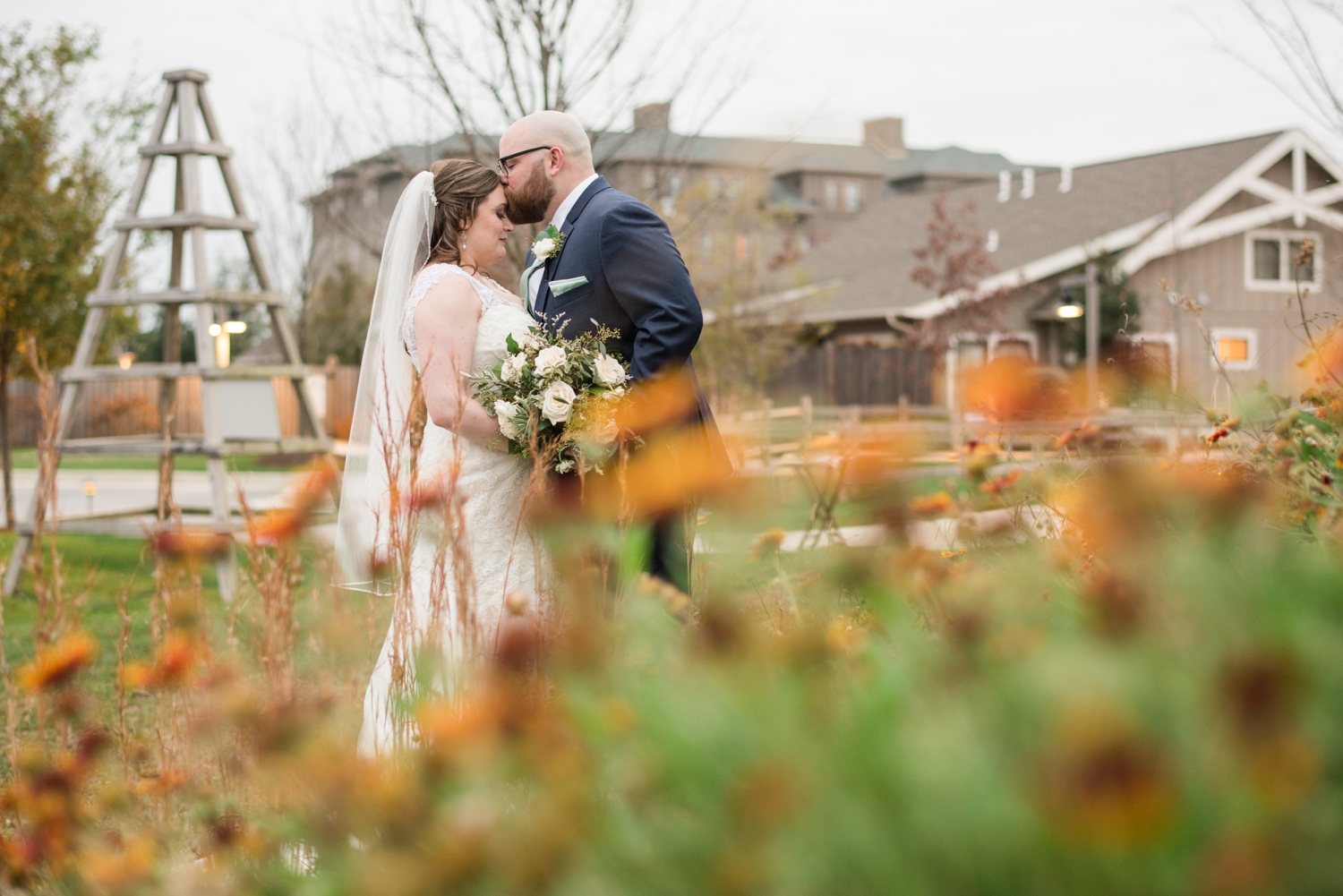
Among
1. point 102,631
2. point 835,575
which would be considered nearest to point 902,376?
point 102,631

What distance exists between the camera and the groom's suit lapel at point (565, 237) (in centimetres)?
389

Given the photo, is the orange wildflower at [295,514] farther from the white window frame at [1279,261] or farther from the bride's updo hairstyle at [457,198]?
the white window frame at [1279,261]

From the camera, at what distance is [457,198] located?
380 cm

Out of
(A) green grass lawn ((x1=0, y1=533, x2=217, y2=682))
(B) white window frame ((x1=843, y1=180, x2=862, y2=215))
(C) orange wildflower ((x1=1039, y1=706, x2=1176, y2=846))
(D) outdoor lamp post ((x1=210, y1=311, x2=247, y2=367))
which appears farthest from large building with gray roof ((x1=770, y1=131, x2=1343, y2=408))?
(B) white window frame ((x1=843, y1=180, x2=862, y2=215))

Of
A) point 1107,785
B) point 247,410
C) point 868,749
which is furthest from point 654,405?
point 247,410

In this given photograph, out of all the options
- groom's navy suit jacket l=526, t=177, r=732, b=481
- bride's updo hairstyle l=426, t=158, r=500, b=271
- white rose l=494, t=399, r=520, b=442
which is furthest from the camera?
bride's updo hairstyle l=426, t=158, r=500, b=271

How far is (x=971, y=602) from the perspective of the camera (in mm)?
1340

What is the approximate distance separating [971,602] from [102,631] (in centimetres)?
643

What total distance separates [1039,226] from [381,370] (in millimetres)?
27243

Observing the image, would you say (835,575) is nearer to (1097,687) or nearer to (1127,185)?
(1097,687)

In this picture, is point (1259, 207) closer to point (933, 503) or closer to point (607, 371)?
point (607, 371)

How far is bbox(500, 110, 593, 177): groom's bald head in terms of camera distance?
12.8ft

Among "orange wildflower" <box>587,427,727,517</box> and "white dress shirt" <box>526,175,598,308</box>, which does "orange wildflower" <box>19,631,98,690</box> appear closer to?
A: "orange wildflower" <box>587,427,727,517</box>

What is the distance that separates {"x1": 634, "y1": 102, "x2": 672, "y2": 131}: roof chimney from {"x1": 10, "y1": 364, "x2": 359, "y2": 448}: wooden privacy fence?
57.0ft
